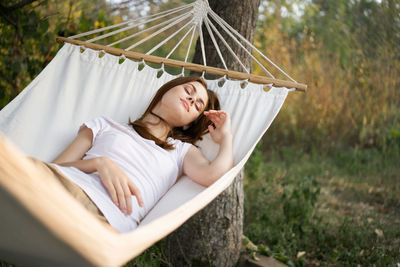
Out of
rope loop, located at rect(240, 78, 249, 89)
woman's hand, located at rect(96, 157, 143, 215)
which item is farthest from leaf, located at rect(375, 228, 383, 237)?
woman's hand, located at rect(96, 157, 143, 215)

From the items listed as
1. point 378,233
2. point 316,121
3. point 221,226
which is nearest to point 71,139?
point 221,226

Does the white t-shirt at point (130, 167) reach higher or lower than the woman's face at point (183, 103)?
lower

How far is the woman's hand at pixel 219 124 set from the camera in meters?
1.66

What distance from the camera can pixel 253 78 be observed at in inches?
70.5

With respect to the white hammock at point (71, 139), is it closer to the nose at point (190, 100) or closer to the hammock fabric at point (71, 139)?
the hammock fabric at point (71, 139)

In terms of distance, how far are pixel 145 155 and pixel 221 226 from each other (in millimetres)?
649

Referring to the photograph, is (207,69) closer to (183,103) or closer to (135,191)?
(183,103)

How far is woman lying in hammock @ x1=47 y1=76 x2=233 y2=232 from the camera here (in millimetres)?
1350

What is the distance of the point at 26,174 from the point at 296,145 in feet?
13.1

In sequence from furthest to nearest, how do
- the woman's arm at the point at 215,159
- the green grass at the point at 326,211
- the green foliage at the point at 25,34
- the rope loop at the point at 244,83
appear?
1. the green foliage at the point at 25,34
2. the green grass at the point at 326,211
3. the rope loop at the point at 244,83
4. the woman's arm at the point at 215,159

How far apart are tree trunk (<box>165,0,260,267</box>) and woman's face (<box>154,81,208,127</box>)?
388 millimetres

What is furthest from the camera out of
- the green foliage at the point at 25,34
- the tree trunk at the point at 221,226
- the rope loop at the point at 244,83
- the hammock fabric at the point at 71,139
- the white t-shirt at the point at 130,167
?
the green foliage at the point at 25,34

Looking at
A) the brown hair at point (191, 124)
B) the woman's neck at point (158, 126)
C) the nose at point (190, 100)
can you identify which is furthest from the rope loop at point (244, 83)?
the woman's neck at point (158, 126)

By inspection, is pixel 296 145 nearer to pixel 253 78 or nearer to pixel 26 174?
pixel 253 78
